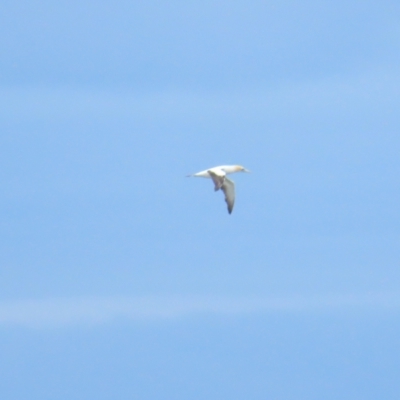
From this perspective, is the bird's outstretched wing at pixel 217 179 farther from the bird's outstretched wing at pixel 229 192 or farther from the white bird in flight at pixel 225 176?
the bird's outstretched wing at pixel 229 192

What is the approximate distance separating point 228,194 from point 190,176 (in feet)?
13.7

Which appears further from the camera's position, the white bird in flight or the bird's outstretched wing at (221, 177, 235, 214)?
the bird's outstretched wing at (221, 177, 235, 214)

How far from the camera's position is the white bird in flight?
40.1 metres

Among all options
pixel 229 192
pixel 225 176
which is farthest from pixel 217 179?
pixel 229 192

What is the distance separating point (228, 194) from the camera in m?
44.7

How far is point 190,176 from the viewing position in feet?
134

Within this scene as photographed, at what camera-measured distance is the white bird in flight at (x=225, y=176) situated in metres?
40.1

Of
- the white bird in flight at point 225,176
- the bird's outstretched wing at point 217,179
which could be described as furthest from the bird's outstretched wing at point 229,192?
the bird's outstretched wing at point 217,179

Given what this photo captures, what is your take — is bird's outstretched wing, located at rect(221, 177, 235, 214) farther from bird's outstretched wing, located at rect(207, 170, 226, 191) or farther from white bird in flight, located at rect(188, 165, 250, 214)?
bird's outstretched wing, located at rect(207, 170, 226, 191)

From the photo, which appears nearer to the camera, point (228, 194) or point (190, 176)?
point (190, 176)

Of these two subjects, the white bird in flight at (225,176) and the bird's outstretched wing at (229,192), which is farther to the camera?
the bird's outstretched wing at (229,192)

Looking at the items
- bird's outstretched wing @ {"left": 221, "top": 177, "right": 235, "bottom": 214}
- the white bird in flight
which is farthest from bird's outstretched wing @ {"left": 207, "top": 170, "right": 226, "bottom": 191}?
bird's outstretched wing @ {"left": 221, "top": 177, "right": 235, "bottom": 214}

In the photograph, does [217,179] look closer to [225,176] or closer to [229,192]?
[225,176]

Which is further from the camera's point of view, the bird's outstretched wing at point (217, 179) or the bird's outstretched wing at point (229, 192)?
the bird's outstretched wing at point (229, 192)
